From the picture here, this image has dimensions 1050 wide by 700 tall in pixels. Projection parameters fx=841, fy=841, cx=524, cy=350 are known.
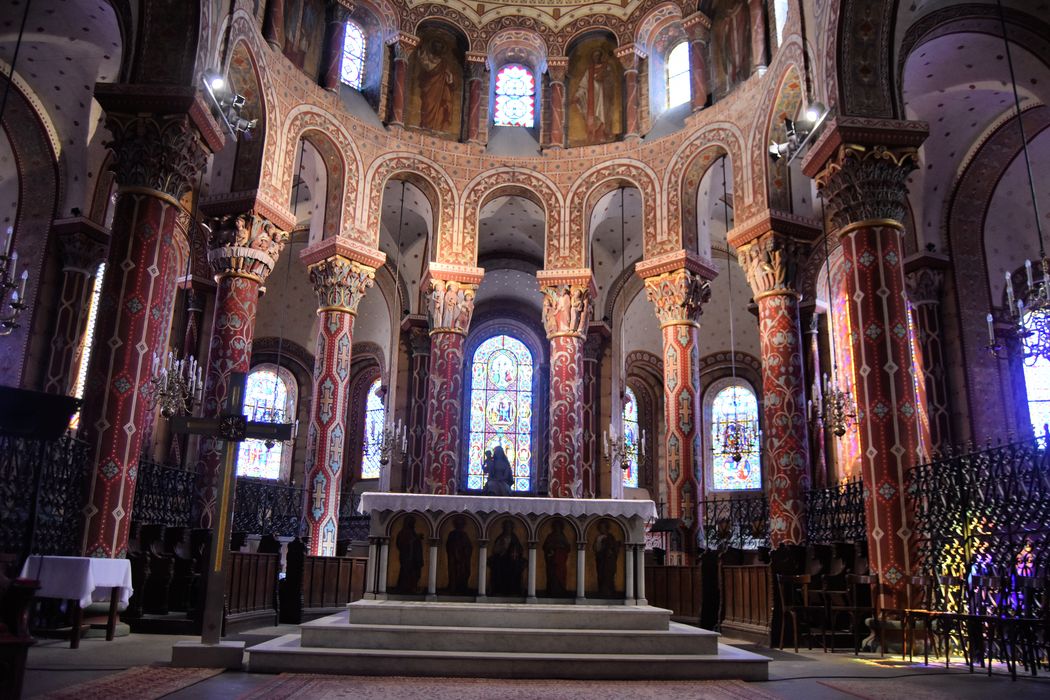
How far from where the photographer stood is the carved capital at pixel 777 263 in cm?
Result: 1529

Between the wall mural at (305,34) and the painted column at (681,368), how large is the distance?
25.8 feet

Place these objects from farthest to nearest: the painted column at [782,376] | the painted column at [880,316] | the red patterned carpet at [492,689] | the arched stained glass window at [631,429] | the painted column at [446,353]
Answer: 1. the arched stained glass window at [631,429]
2. the painted column at [446,353]
3. the painted column at [782,376]
4. the painted column at [880,316]
5. the red patterned carpet at [492,689]

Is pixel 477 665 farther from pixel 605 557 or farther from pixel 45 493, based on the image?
pixel 45 493

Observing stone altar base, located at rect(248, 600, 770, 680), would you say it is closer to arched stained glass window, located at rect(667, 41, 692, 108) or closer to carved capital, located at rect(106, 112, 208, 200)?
carved capital, located at rect(106, 112, 208, 200)

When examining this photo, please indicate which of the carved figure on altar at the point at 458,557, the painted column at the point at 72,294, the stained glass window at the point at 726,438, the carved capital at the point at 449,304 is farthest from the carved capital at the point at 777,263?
the painted column at the point at 72,294

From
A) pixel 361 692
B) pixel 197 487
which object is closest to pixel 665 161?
pixel 197 487

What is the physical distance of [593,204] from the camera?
726 inches

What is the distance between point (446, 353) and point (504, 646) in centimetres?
1006

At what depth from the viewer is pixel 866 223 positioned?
11555mm

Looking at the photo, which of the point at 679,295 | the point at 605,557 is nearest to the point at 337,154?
the point at 679,295

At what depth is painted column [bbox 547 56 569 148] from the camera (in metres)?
18.9

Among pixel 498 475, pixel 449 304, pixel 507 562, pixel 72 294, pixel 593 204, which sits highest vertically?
pixel 593 204

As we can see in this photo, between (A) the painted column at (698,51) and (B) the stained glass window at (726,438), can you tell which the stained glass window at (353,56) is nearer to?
(A) the painted column at (698,51)

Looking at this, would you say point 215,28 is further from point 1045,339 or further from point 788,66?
point 1045,339
